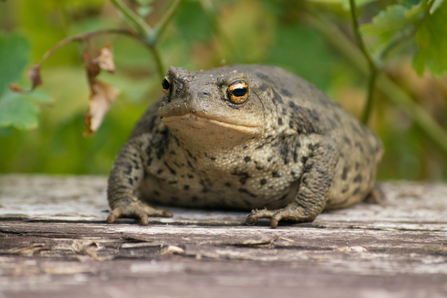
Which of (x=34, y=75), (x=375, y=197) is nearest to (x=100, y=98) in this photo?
(x=34, y=75)

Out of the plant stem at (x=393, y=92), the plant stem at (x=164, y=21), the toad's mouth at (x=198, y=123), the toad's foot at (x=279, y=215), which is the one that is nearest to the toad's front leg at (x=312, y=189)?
the toad's foot at (x=279, y=215)

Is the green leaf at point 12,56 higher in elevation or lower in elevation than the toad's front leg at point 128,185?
higher

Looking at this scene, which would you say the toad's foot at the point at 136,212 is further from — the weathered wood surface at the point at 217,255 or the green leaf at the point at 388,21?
the green leaf at the point at 388,21

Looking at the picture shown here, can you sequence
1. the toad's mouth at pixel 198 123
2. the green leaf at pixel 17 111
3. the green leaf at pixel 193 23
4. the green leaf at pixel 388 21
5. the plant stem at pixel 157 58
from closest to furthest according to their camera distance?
the toad's mouth at pixel 198 123
the green leaf at pixel 388 21
the green leaf at pixel 17 111
the plant stem at pixel 157 58
the green leaf at pixel 193 23

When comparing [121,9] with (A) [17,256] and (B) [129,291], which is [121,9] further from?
(B) [129,291]

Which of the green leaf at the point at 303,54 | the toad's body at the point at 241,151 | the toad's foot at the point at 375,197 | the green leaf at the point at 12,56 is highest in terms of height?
the green leaf at the point at 303,54

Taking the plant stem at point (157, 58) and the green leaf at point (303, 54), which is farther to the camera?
the green leaf at point (303, 54)

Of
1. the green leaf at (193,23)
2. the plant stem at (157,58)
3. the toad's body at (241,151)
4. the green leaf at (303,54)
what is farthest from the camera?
the green leaf at (303,54)
